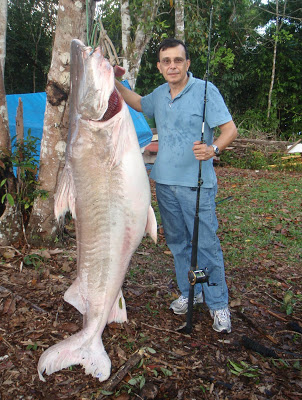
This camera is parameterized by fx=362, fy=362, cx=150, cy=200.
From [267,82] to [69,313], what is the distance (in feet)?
62.4

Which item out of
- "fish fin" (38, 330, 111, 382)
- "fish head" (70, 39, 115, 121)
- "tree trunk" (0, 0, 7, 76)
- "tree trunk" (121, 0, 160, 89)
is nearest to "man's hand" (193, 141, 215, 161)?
"fish head" (70, 39, 115, 121)

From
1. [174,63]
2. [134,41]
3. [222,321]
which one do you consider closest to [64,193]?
[174,63]

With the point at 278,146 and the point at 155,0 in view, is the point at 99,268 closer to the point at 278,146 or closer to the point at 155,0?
the point at 155,0

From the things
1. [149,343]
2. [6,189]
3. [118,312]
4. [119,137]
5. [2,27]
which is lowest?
[149,343]

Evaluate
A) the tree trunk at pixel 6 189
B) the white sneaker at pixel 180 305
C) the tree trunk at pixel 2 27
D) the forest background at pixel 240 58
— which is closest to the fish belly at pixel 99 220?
the white sneaker at pixel 180 305

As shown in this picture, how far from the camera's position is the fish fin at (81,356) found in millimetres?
2582

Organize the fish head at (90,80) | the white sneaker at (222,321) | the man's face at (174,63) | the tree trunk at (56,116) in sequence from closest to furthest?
the fish head at (90,80)
the man's face at (174,63)
the white sneaker at (222,321)
the tree trunk at (56,116)

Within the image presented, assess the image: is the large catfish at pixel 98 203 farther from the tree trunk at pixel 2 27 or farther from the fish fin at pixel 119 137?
the tree trunk at pixel 2 27

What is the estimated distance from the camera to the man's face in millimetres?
3074

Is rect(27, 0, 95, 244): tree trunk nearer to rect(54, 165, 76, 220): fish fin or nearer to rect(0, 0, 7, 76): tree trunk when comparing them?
rect(54, 165, 76, 220): fish fin

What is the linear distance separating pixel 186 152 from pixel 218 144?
12.4 inches

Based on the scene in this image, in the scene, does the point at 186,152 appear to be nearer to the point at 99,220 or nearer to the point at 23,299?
the point at 99,220

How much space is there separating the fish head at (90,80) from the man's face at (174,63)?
2.82 feet

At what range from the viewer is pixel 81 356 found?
2.63 meters
